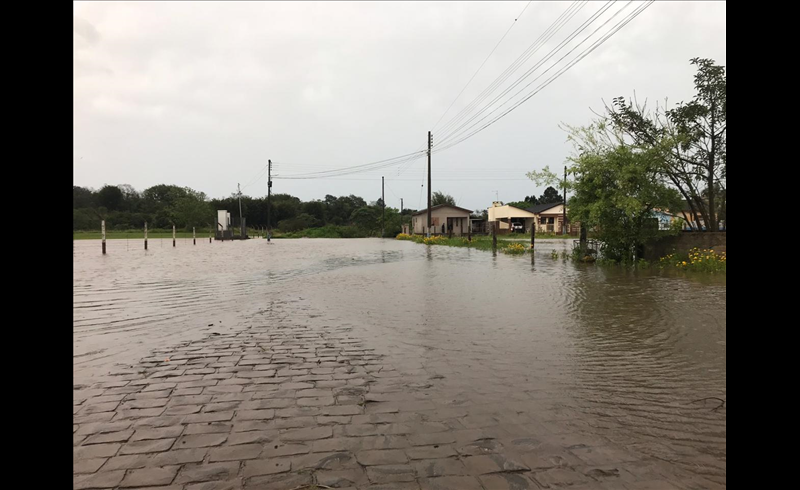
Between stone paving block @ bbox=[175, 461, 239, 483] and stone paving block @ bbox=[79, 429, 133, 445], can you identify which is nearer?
stone paving block @ bbox=[175, 461, 239, 483]

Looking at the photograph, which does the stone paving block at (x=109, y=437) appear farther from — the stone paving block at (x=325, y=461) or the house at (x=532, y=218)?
the house at (x=532, y=218)

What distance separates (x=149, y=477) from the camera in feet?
8.46

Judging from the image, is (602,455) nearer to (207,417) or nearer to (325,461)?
(325,461)

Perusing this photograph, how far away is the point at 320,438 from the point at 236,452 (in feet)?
1.77

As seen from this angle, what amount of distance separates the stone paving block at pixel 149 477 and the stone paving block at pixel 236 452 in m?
0.22

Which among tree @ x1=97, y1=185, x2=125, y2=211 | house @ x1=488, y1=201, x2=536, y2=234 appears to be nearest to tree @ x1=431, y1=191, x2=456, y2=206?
house @ x1=488, y1=201, x2=536, y2=234

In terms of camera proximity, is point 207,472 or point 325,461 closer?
point 207,472

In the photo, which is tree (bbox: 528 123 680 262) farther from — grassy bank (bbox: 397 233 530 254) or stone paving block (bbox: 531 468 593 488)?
stone paving block (bbox: 531 468 593 488)

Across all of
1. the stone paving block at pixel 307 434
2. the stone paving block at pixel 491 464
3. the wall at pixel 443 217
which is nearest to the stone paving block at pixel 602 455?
the stone paving block at pixel 491 464

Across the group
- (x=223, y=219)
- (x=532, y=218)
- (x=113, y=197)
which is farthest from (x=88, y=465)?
(x=532, y=218)

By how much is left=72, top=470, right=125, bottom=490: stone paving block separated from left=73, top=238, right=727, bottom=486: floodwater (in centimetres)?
215

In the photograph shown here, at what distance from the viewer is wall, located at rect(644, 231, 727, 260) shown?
13961 mm
